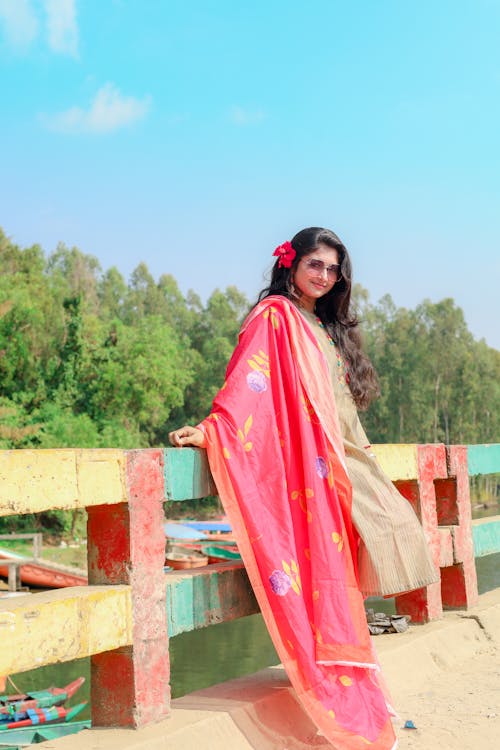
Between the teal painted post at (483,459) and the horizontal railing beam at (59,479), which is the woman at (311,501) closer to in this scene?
the horizontal railing beam at (59,479)

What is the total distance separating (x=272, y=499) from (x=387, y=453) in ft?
3.76

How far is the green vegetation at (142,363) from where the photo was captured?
3136 centimetres

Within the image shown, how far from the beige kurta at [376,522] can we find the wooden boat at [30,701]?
27.4 ft

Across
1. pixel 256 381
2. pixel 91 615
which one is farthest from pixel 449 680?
pixel 91 615

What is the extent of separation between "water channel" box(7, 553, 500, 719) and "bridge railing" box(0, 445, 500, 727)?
10.6 meters

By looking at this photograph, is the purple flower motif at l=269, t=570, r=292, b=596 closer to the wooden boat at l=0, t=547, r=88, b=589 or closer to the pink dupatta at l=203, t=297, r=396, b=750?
the pink dupatta at l=203, t=297, r=396, b=750

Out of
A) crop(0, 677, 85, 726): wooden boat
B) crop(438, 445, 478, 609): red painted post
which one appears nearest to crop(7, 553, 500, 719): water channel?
crop(0, 677, 85, 726): wooden boat

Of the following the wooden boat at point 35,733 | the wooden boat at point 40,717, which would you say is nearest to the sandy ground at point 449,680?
the wooden boat at point 35,733

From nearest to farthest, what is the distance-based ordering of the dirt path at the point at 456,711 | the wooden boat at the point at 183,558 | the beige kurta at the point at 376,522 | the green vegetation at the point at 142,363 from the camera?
the dirt path at the point at 456,711 → the beige kurta at the point at 376,522 → the wooden boat at the point at 183,558 → the green vegetation at the point at 142,363

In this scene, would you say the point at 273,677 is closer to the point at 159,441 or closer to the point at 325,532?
the point at 325,532

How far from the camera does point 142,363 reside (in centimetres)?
3369

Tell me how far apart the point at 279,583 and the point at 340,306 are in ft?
4.04

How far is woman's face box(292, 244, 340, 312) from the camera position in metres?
3.38

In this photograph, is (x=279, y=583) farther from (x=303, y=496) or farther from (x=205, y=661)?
(x=205, y=661)
